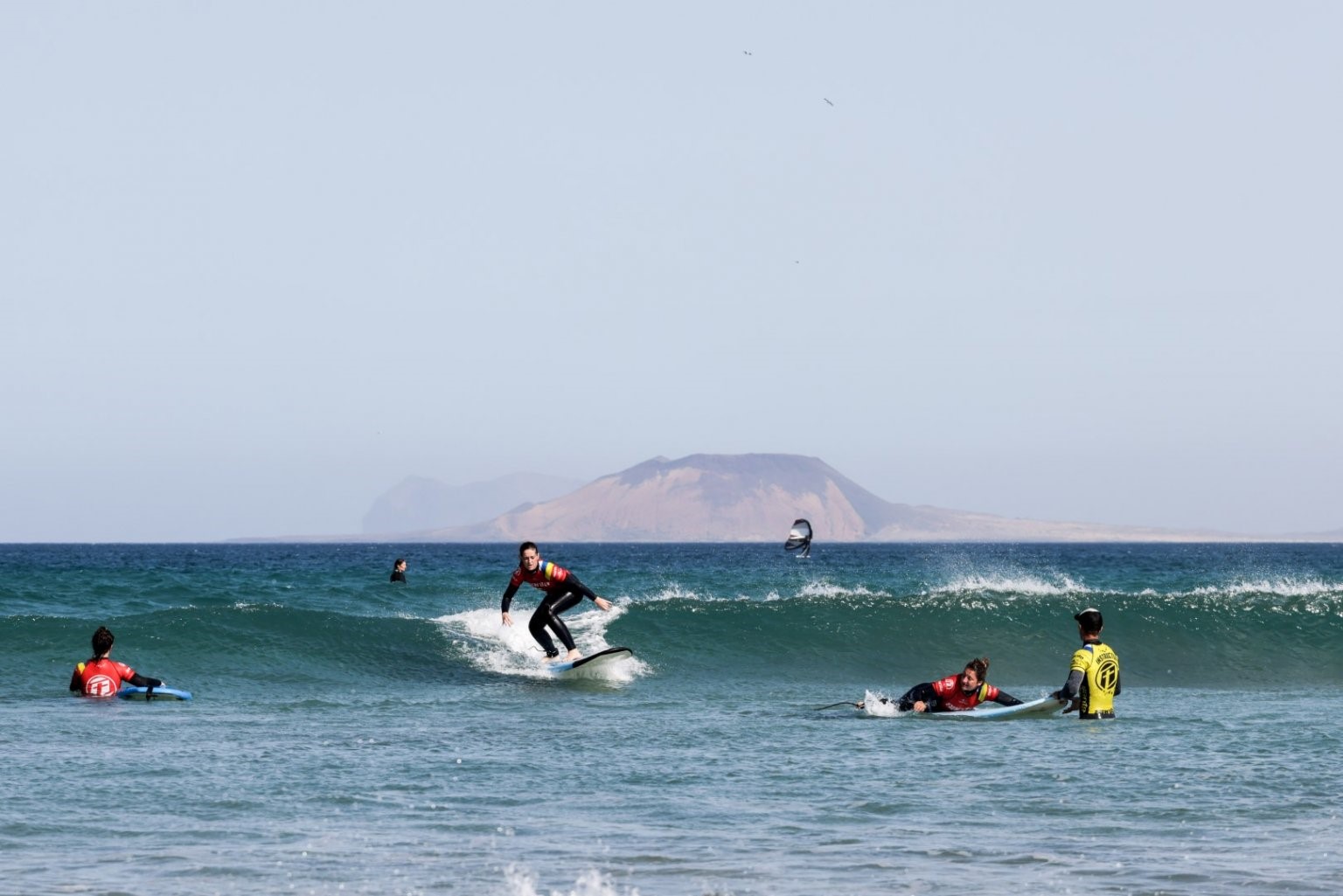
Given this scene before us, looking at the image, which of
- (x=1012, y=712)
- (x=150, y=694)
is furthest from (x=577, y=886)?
(x=150, y=694)

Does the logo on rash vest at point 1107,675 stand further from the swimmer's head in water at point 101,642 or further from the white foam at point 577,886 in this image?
the swimmer's head in water at point 101,642

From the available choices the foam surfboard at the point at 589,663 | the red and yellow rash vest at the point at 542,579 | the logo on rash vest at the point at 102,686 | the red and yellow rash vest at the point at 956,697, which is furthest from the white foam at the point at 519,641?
the red and yellow rash vest at the point at 956,697

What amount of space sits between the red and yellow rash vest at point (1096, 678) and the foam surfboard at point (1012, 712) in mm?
477

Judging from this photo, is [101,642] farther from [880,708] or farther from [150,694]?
[880,708]

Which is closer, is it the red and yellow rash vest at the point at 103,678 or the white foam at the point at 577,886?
the white foam at the point at 577,886

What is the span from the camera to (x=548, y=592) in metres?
19.9

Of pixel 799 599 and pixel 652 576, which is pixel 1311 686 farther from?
pixel 652 576

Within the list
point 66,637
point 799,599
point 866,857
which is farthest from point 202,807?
point 799,599

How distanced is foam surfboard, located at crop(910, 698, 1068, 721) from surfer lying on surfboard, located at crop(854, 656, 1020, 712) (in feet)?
0.30

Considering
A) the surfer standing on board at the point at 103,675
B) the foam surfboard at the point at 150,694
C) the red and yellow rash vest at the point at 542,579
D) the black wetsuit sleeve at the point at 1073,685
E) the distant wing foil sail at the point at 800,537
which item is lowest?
the foam surfboard at the point at 150,694

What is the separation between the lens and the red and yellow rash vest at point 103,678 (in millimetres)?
17547

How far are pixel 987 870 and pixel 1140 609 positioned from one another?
78.7 ft

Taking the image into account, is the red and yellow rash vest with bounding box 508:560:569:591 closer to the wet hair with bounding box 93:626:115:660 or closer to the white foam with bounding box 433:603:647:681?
the white foam with bounding box 433:603:647:681

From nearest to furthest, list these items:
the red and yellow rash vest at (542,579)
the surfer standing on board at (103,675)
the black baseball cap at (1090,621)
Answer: the black baseball cap at (1090,621)
the surfer standing on board at (103,675)
the red and yellow rash vest at (542,579)
